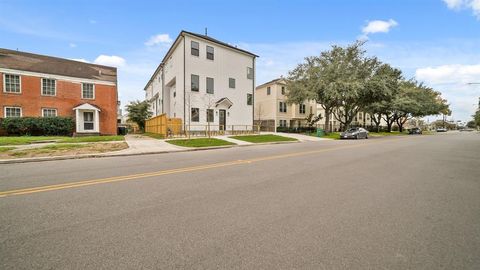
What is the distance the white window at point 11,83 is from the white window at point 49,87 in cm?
172

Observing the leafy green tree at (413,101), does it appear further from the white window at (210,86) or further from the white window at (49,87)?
the white window at (49,87)

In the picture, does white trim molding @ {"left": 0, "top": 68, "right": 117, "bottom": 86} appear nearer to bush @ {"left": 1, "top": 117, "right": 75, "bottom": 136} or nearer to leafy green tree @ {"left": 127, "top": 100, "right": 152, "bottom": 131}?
bush @ {"left": 1, "top": 117, "right": 75, "bottom": 136}

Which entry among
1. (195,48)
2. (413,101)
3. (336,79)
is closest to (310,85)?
(336,79)

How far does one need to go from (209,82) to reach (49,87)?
15289 millimetres

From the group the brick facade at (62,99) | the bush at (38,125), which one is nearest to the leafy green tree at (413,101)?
the brick facade at (62,99)

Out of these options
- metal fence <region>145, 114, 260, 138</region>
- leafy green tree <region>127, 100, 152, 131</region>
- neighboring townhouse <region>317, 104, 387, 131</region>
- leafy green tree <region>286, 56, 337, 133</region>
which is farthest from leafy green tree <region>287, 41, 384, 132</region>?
leafy green tree <region>127, 100, 152, 131</region>

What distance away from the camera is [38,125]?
2050 centimetres

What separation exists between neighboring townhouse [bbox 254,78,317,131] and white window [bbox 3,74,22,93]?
28.6m

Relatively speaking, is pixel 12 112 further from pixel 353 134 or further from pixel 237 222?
pixel 353 134

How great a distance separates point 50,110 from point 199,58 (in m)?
15.1

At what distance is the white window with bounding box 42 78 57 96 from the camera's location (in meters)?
23.0

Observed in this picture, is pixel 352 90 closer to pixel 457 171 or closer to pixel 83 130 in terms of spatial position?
pixel 457 171

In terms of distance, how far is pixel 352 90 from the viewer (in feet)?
94.5

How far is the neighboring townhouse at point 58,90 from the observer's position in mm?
21938
